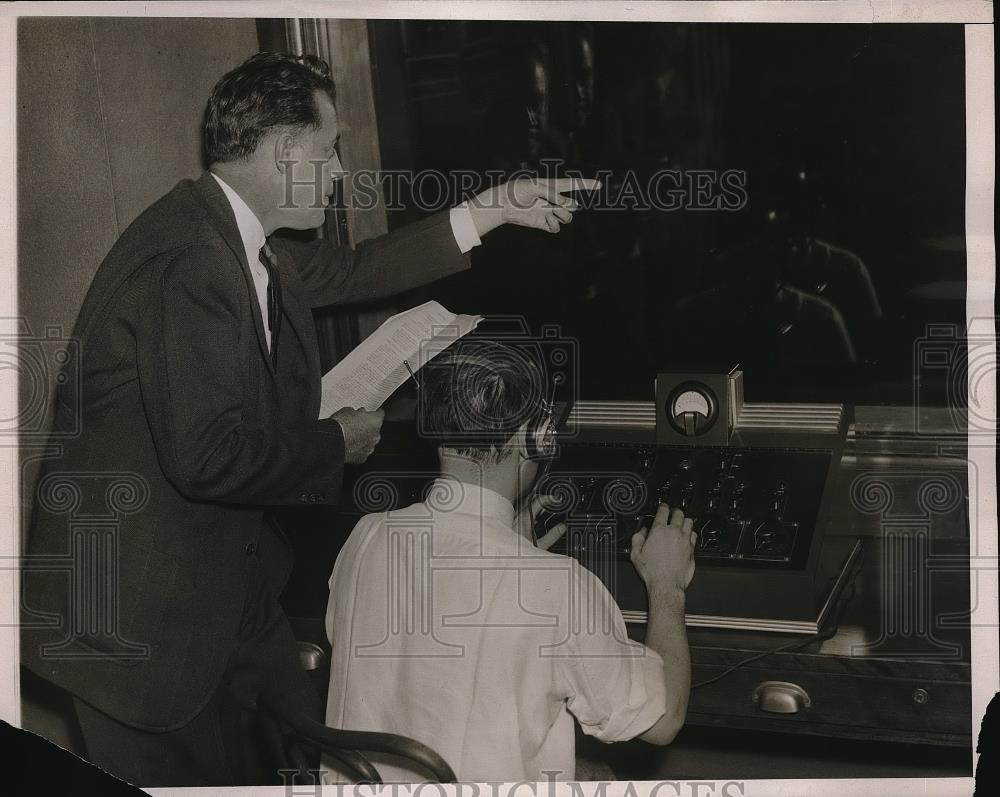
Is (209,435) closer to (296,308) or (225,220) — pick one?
(296,308)

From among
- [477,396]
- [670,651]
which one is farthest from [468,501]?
[670,651]

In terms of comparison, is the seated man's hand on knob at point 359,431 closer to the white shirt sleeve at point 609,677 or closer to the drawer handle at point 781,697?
the white shirt sleeve at point 609,677

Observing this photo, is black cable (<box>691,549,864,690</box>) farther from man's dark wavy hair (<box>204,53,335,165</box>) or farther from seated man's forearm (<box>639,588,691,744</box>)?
man's dark wavy hair (<box>204,53,335,165</box>)

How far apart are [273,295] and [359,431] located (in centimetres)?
33

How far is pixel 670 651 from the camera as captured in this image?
2.02 metres

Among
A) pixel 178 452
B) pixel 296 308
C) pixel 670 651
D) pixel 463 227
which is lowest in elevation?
pixel 670 651

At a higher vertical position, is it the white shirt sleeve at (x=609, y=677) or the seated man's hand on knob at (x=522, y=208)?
the seated man's hand on knob at (x=522, y=208)

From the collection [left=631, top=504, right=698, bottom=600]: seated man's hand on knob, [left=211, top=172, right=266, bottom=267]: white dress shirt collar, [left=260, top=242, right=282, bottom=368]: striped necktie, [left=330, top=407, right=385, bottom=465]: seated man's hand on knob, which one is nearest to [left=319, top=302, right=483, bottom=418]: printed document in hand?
[left=330, top=407, right=385, bottom=465]: seated man's hand on knob

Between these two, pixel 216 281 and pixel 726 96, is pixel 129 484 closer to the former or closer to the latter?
pixel 216 281

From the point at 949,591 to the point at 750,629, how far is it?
1.70 ft

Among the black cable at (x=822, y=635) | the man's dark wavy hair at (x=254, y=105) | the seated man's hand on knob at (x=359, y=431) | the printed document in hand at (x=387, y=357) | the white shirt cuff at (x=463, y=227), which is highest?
the man's dark wavy hair at (x=254, y=105)

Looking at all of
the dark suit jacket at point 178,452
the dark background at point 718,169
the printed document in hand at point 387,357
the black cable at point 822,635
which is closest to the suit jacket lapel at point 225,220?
the dark suit jacket at point 178,452

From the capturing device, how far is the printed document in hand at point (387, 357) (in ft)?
6.88

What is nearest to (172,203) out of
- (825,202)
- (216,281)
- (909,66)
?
(216,281)
